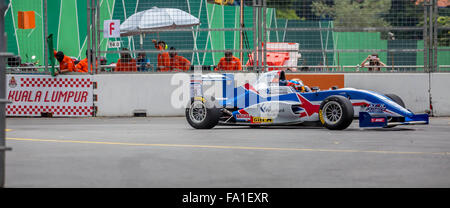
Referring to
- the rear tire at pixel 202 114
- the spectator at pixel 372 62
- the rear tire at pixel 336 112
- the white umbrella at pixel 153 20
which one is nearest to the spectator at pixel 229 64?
the white umbrella at pixel 153 20

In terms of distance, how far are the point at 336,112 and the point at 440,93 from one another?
4.71 meters

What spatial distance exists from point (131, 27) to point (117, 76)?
Result: 3.81 feet

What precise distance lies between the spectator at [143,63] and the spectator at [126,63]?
0.12 meters

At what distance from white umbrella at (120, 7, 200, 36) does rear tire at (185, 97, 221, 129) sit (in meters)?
3.99

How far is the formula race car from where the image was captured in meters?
11.2

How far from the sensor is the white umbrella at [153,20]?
51.8 feet

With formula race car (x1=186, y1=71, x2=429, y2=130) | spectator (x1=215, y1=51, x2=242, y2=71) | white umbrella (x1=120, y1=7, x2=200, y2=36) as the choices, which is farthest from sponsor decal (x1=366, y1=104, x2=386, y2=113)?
white umbrella (x1=120, y1=7, x2=200, y2=36)

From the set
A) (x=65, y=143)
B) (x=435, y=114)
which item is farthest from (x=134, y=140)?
(x=435, y=114)

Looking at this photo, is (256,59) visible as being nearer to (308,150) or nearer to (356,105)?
(356,105)

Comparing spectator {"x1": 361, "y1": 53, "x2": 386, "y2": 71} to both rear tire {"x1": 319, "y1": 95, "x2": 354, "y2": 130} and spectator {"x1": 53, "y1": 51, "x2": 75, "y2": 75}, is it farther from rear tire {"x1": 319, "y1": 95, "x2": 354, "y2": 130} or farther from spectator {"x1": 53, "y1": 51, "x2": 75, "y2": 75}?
spectator {"x1": 53, "y1": 51, "x2": 75, "y2": 75}

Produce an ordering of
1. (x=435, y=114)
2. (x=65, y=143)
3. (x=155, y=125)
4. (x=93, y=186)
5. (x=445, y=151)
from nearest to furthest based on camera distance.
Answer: (x=93, y=186)
(x=445, y=151)
(x=65, y=143)
(x=155, y=125)
(x=435, y=114)

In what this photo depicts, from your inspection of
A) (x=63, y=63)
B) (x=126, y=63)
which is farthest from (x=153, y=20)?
(x=63, y=63)

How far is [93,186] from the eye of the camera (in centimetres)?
558

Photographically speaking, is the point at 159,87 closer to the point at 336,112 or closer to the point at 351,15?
the point at 351,15
